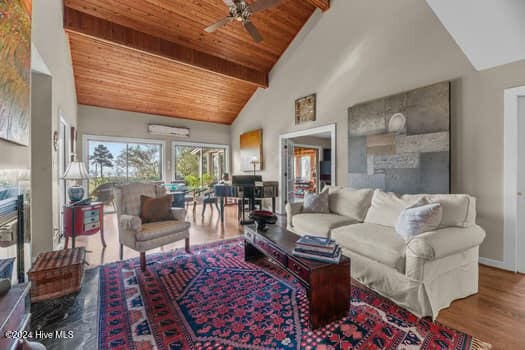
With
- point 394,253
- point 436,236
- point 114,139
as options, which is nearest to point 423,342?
point 394,253

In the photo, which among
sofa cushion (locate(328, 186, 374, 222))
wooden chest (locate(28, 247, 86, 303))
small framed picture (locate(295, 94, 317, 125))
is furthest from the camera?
small framed picture (locate(295, 94, 317, 125))

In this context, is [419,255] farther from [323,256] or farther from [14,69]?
[14,69]

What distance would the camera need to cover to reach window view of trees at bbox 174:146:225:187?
7.09 metres

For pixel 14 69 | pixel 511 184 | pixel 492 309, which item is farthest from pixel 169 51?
pixel 492 309

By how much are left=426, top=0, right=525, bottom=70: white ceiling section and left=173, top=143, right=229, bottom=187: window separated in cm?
633

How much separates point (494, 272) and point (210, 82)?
6.22m

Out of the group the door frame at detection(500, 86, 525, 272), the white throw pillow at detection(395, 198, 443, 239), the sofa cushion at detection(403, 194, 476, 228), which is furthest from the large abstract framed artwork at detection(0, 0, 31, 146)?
the door frame at detection(500, 86, 525, 272)

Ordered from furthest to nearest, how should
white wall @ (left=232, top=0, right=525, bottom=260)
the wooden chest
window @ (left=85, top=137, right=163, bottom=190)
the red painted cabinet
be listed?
window @ (left=85, top=137, right=163, bottom=190), the red painted cabinet, white wall @ (left=232, top=0, right=525, bottom=260), the wooden chest

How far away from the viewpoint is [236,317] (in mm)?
1728

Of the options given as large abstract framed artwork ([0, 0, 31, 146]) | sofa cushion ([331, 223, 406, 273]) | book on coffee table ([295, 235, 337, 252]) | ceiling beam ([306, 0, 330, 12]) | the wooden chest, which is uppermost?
ceiling beam ([306, 0, 330, 12])

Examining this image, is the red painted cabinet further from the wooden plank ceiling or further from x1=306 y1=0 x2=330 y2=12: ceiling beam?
x1=306 y1=0 x2=330 y2=12: ceiling beam

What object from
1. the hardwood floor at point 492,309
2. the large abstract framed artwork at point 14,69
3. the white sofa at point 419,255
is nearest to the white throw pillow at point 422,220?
the white sofa at point 419,255

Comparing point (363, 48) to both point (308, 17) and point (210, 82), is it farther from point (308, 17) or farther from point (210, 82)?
point (210, 82)

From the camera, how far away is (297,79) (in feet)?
17.3
